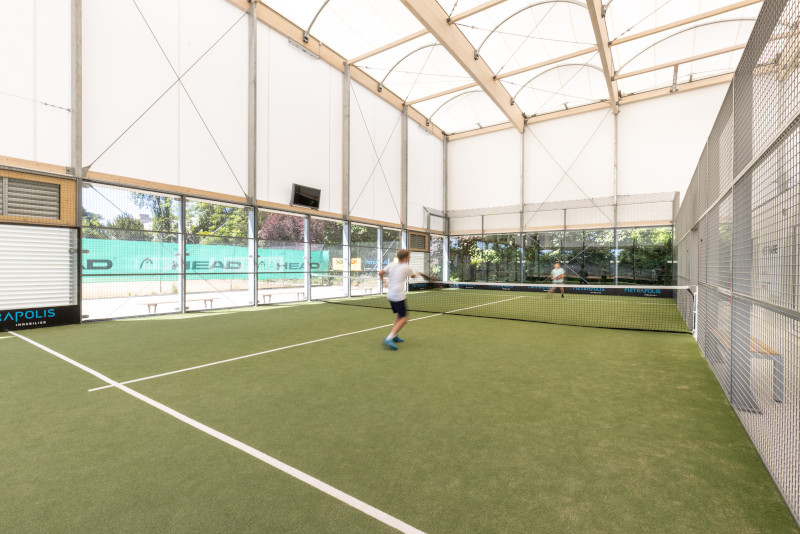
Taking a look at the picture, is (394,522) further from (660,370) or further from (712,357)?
(712,357)

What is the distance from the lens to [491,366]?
18.1ft

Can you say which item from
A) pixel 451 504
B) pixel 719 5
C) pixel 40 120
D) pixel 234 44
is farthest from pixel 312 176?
pixel 719 5

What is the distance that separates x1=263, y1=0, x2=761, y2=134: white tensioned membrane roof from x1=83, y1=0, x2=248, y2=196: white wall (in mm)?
3251

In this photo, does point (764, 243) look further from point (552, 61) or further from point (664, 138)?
point (664, 138)

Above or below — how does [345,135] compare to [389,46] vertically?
below

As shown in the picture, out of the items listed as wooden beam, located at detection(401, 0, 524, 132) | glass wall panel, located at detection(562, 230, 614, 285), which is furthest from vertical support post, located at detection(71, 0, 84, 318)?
glass wall panel, located at detection(562, 230, 614, 285)

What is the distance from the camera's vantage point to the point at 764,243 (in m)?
3.01

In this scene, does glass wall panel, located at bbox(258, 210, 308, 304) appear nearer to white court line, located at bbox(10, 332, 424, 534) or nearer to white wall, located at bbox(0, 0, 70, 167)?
white wall, located at bbox(0, 0, 70, 167)

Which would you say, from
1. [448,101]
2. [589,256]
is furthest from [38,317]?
[589,256]

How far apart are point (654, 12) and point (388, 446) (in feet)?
59.1

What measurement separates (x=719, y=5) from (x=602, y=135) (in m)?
7.25

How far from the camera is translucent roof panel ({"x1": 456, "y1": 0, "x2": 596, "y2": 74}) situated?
13.9 m

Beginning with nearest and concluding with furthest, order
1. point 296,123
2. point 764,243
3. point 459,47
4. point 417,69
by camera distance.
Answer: point 764,243, point 459,47, point 296,123, point 417,69

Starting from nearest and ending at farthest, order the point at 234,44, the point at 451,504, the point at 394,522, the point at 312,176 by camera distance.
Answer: the point at 394,522, the point at 451,504, the point at 234,44, the point at 312,176
